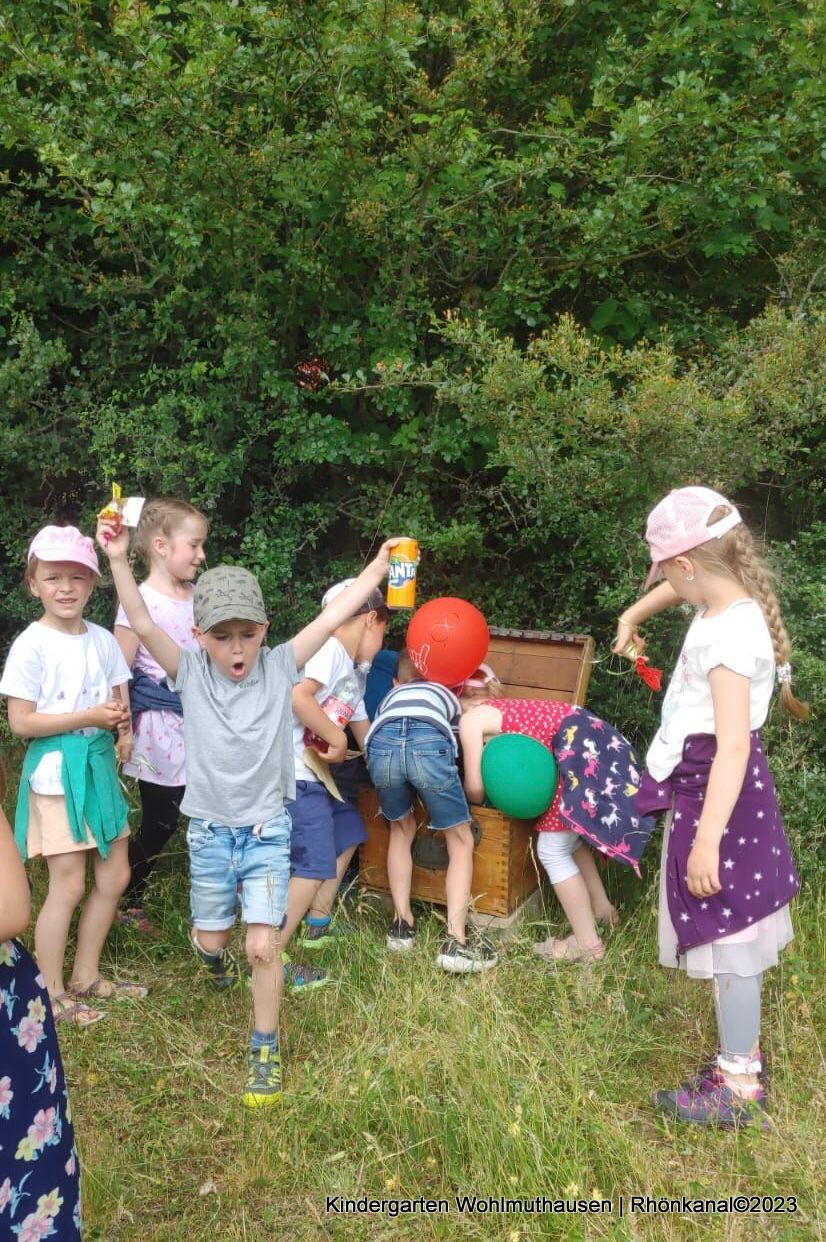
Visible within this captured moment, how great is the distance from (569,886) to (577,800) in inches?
12.9

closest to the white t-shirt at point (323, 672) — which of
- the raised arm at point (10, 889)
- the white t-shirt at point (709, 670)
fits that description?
the white t-shirt at point (709, 670)

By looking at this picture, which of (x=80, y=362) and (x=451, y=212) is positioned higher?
(x=451, y=212)

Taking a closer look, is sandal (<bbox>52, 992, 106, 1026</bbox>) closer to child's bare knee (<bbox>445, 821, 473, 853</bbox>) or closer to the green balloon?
child's bare knee (<bbox>445, 821, 473, 853</bbox>)

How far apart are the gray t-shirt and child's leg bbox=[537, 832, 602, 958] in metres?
1.16

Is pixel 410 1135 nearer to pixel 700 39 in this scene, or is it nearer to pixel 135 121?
pixel 135 121

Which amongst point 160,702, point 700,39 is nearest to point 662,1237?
point 160,702

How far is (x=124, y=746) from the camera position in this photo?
12.7 feet

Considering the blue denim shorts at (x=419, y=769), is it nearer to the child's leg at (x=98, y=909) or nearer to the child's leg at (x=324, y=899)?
the child's leg at (x=324, y=899)

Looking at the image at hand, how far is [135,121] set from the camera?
464cm

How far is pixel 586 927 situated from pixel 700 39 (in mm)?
3860

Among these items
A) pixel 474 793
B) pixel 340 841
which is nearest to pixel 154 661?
pixel 340 841

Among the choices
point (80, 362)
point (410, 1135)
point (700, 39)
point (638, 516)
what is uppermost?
A: point (700, 39)

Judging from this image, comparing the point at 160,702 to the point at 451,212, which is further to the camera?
the point at 451,212

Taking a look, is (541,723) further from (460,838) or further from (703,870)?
(703,870)
